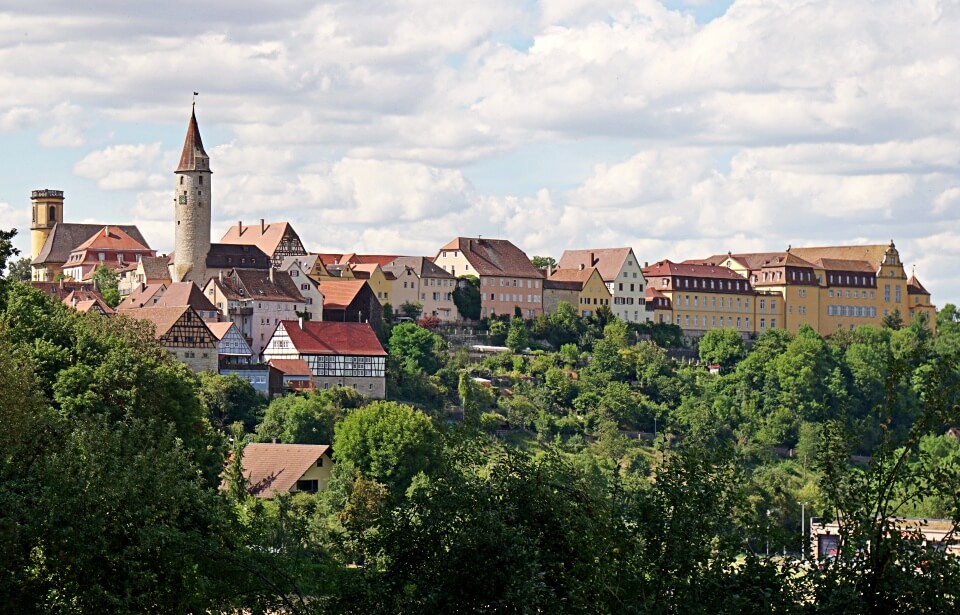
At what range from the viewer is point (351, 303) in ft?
365

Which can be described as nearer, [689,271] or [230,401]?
[230,401]

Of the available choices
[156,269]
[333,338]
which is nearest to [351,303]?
[333,338]

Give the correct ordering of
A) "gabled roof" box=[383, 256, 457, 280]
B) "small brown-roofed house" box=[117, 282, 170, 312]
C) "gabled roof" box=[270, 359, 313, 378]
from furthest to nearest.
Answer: "gabled roof" box=[383, 256, 457, 280] < "small brown-roofed house" box=[117, 282, 170, 312] < "gabled roof" box=[270, 359, 313, 378]

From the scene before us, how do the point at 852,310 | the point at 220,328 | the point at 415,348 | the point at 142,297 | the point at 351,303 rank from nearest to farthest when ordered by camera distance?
the point at 220,328, the point at 142,297, the point at 415,348, the point at 351,303, the point at 852,310

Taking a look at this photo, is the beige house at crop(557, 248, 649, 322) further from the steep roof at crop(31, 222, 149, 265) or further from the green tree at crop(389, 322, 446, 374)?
the steep roof at crop(31, 222, 149, 265)

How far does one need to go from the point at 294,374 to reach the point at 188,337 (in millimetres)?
6212

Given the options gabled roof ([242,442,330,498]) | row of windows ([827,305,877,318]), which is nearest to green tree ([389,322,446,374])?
gabled roof ([242,442,330,498])

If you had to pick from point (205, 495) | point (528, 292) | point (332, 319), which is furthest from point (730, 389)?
point (205, 495)

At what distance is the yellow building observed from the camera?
12781cm

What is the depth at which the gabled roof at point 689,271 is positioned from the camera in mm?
135750

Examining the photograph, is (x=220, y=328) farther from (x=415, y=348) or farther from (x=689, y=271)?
(x=689, y=271)

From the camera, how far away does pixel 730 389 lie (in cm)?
11838

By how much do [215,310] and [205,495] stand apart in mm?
70397

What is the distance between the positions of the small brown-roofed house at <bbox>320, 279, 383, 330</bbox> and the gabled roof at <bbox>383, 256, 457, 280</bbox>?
26.3ft
